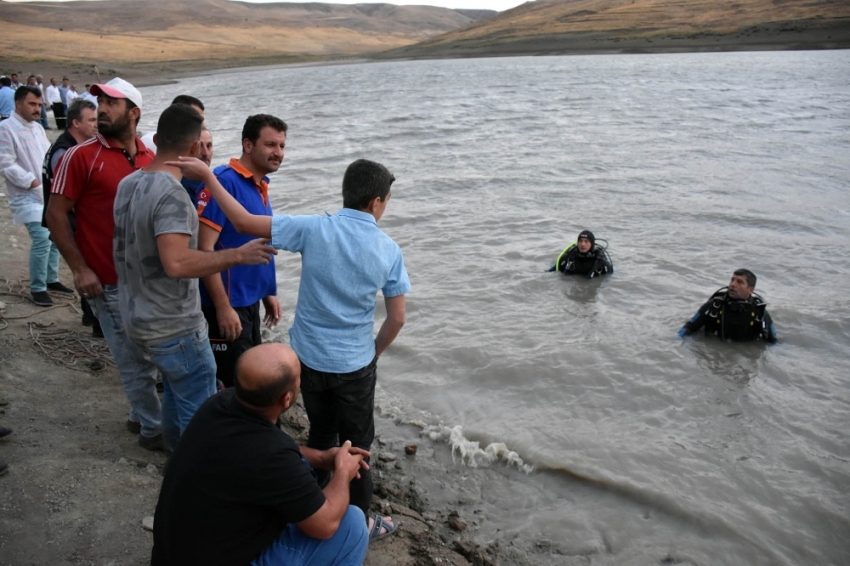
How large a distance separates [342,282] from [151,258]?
0.99 metres

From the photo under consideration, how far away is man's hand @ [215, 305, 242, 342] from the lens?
12.0 ft

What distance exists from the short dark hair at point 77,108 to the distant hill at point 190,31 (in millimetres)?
76944

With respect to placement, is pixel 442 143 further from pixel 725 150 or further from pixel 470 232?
pixel 470 232

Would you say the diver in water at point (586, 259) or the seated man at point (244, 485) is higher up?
the seated man at point (244, 485)

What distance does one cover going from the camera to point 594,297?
880cm

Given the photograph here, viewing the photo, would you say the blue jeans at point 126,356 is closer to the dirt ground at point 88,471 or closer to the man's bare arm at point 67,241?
the man's bare arm at point 67,241

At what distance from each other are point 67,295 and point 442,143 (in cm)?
1623

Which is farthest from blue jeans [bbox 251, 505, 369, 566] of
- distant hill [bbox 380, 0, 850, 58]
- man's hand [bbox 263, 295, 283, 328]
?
distant hill [bbox 380, 0, 850, 58]

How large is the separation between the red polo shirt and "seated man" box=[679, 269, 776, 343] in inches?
237

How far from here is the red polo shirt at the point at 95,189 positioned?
368cm

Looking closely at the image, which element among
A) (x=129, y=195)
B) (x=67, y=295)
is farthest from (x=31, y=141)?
(x=129, y=195)

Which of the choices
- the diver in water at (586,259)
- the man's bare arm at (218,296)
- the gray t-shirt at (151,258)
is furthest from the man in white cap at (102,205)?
the diver in water at (586,259)

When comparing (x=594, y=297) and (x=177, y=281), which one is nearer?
(x=177, y=281)

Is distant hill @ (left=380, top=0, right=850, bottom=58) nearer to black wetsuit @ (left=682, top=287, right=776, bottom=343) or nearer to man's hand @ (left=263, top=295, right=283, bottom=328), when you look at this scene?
black wetsuit @ (left=682, top=287, right=776, bottom=343)
